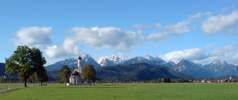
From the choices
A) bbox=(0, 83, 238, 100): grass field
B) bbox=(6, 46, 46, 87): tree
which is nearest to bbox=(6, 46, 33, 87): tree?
bbox=(6, 46, 46, 87): tree

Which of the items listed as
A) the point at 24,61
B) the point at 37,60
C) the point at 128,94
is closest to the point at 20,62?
the point at 24,61

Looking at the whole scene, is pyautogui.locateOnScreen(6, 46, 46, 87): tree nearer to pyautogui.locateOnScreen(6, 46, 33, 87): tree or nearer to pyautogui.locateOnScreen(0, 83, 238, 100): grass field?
pyautogui.locateOnScreen(6, 46, 33, 87): tree

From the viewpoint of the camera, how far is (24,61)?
491 ft

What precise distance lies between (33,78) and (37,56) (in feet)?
167

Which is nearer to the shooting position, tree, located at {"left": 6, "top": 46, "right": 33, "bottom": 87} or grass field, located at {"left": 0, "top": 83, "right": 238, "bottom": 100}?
grass field, located at {"left": 0, "top": 83, "right": 238, "bottom": 100}

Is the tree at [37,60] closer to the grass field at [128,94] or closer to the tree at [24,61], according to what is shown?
the tree at [24,61]

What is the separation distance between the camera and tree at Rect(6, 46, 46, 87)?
148875 millimetres

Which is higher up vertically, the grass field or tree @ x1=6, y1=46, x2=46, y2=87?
tree @ x1=6, y1=46, x2=46, y2=87

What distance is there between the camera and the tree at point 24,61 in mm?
148875

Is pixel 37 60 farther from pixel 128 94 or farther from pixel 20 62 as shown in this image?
pixel 128 94

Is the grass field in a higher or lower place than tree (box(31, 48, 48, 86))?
lower

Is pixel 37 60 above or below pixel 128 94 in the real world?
above

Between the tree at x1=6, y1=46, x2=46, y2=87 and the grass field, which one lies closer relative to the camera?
the grass field

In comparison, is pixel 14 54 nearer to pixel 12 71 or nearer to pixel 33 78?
pixel 12 71
